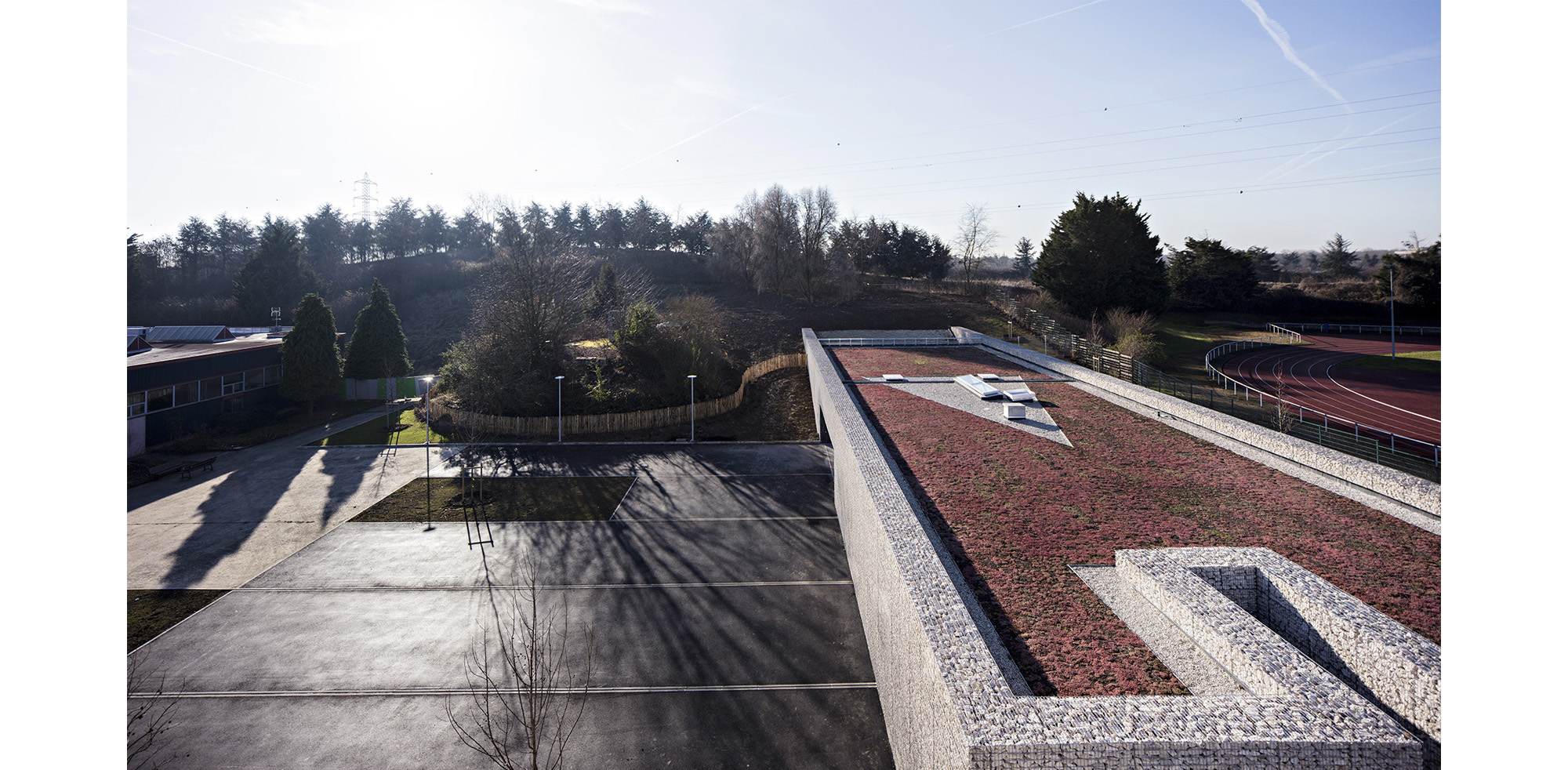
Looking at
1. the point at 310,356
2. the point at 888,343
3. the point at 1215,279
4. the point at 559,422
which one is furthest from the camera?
the point at 1215,279

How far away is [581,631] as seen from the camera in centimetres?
1118

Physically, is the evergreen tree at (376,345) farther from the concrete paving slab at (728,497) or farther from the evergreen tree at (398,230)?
the evergreen tree at (398,230)

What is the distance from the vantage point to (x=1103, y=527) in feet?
31.7

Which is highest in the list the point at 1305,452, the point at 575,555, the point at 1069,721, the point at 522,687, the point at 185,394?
the point at 185,394

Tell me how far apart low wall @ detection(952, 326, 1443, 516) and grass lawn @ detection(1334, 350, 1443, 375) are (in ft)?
94.0

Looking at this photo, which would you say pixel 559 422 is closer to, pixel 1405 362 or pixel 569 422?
pixel 569 422

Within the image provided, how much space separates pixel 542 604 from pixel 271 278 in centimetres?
5575

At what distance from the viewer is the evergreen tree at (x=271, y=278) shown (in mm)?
49469

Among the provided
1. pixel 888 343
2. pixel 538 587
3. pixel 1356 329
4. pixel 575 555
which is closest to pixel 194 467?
pixel 575 555

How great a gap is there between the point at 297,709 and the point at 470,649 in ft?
7.93

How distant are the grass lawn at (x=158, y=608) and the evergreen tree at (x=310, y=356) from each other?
21.7 m

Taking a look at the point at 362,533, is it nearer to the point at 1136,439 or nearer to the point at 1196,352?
the point at 1136,439

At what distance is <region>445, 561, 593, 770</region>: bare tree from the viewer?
26.2ft

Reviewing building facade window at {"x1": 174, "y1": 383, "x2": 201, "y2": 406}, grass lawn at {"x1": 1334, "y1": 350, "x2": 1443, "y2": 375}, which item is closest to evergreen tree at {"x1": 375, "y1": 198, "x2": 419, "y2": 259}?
building facade window at {"x1": 174, "y1": 383, "x2": 201, "y2": 406}
